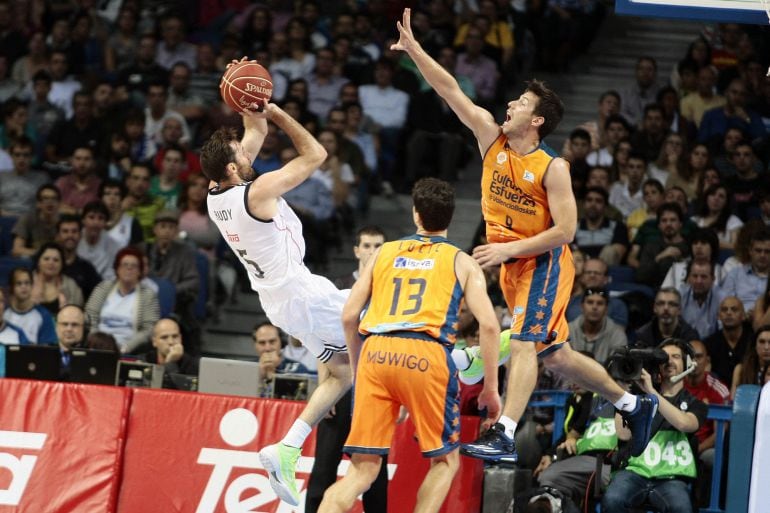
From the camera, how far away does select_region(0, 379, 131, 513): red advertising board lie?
9.61 metres

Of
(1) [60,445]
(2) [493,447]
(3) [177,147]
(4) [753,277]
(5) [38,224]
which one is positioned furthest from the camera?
(3) [177,147]

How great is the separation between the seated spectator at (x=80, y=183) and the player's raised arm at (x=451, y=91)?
307 inches

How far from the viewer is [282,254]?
333 inches

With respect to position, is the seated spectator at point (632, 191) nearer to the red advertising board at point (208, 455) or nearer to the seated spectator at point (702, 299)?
the seated spectator at point (702, 299)

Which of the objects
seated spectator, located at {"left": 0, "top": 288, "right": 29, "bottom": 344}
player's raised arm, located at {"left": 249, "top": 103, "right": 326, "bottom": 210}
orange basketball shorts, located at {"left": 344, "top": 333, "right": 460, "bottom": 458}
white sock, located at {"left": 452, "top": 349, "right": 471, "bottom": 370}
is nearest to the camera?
orange basketball shorts, located at {"left": 344, "top": 333, "right": 460, "bottom": 458}

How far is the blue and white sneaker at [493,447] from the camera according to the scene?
7.87m

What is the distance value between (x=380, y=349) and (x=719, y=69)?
33.2ft

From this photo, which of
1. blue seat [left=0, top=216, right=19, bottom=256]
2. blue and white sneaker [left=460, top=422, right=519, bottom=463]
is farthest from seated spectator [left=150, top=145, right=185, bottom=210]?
blue and white sneaker [left=460, top=422, right=519, bottom=463]

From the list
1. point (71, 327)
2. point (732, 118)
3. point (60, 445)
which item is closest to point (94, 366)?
point (60, 445)

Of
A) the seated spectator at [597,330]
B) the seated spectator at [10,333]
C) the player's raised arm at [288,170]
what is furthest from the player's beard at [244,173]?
the seated spectator at [10,333]

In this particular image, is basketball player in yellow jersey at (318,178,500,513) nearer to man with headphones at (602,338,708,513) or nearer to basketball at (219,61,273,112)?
basketball at (219,61,273,112)

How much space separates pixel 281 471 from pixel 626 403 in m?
2.33

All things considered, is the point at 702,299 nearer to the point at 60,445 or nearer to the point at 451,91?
the point at 451,91

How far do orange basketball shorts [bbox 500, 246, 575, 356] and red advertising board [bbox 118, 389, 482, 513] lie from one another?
152 centimetres
